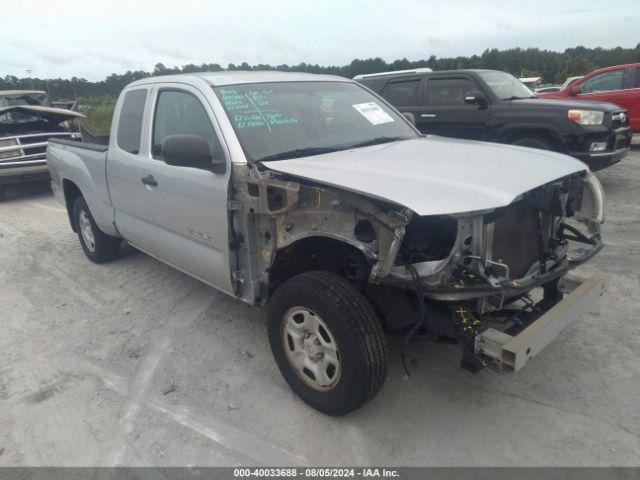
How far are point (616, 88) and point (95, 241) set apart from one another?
10.9 metres

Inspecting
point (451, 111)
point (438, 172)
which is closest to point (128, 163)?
point (438, 172)

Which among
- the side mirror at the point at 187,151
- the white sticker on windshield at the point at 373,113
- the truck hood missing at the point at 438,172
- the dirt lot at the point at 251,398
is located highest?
the white sticker on windshield at the point at 373,113

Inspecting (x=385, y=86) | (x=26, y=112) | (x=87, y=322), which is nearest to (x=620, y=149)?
(x=385, y=86)

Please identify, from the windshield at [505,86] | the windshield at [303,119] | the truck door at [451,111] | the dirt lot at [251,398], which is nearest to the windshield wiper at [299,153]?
the windshield at [303,119]

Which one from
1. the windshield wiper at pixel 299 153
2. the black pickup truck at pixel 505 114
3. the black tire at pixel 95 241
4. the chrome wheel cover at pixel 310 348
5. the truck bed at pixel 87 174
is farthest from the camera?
the black pickup truck at pixel 505 114

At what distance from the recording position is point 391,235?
241cm

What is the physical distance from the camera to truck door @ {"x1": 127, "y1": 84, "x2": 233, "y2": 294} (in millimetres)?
3264

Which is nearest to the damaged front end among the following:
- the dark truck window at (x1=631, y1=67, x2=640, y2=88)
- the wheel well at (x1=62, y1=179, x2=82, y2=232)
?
the wheel well at (x1=62, y1=179, x2=82, y2=232)

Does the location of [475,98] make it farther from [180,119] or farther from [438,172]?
[438,172]

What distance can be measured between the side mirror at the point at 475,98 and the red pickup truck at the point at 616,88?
165 inches

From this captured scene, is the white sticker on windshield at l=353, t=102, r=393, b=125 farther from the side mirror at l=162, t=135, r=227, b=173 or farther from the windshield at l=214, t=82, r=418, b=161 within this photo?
the side mirror at l=162, t=135, r=227, b=173

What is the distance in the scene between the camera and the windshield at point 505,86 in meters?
7.60

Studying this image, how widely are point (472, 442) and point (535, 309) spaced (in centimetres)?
85

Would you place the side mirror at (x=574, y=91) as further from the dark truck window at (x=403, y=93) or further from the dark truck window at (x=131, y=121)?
the dark truck window at (x=131, y=121)
